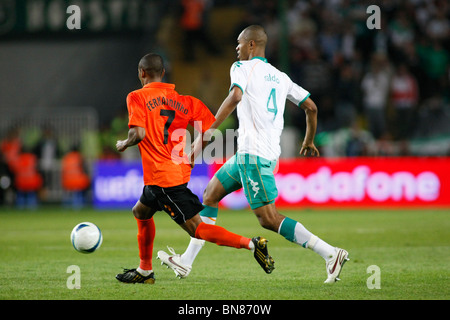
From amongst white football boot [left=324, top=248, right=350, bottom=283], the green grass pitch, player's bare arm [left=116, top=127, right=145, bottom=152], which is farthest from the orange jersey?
white football boot [left=324, top=248, right=350, bottom=283]

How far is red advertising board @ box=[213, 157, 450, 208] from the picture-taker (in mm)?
16328

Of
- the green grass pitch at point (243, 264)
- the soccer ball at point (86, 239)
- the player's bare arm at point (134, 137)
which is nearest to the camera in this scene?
the green grass pitch at point (243, 264)

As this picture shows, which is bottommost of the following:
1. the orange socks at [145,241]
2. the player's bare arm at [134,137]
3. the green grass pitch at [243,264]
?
the green grass pitch at [243,264]

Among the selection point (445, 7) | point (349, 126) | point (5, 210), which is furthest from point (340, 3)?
point (5, 210)

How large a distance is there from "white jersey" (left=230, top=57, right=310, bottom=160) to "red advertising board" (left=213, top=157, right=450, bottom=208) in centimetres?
975

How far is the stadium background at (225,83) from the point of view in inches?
671

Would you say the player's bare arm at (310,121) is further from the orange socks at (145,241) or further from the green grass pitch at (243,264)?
the orange socks at (145,241)

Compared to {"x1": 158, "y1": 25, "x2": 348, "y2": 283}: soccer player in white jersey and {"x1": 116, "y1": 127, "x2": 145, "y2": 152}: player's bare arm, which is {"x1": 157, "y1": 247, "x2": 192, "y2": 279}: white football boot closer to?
{"x1": 158, "y1": 25, "x2": 348, "y2": 283}: soccer player in white jersey

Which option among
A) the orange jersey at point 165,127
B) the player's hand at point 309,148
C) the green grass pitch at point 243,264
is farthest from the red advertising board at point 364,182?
the orange jersey at point 165,127

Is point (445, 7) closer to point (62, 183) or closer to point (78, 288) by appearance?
point (62, 183)

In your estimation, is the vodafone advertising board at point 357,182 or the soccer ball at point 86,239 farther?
the vodafone advertising board at point 357,182

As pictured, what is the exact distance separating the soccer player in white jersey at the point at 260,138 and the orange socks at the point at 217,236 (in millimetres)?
337

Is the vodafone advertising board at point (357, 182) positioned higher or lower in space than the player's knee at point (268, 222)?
lower
